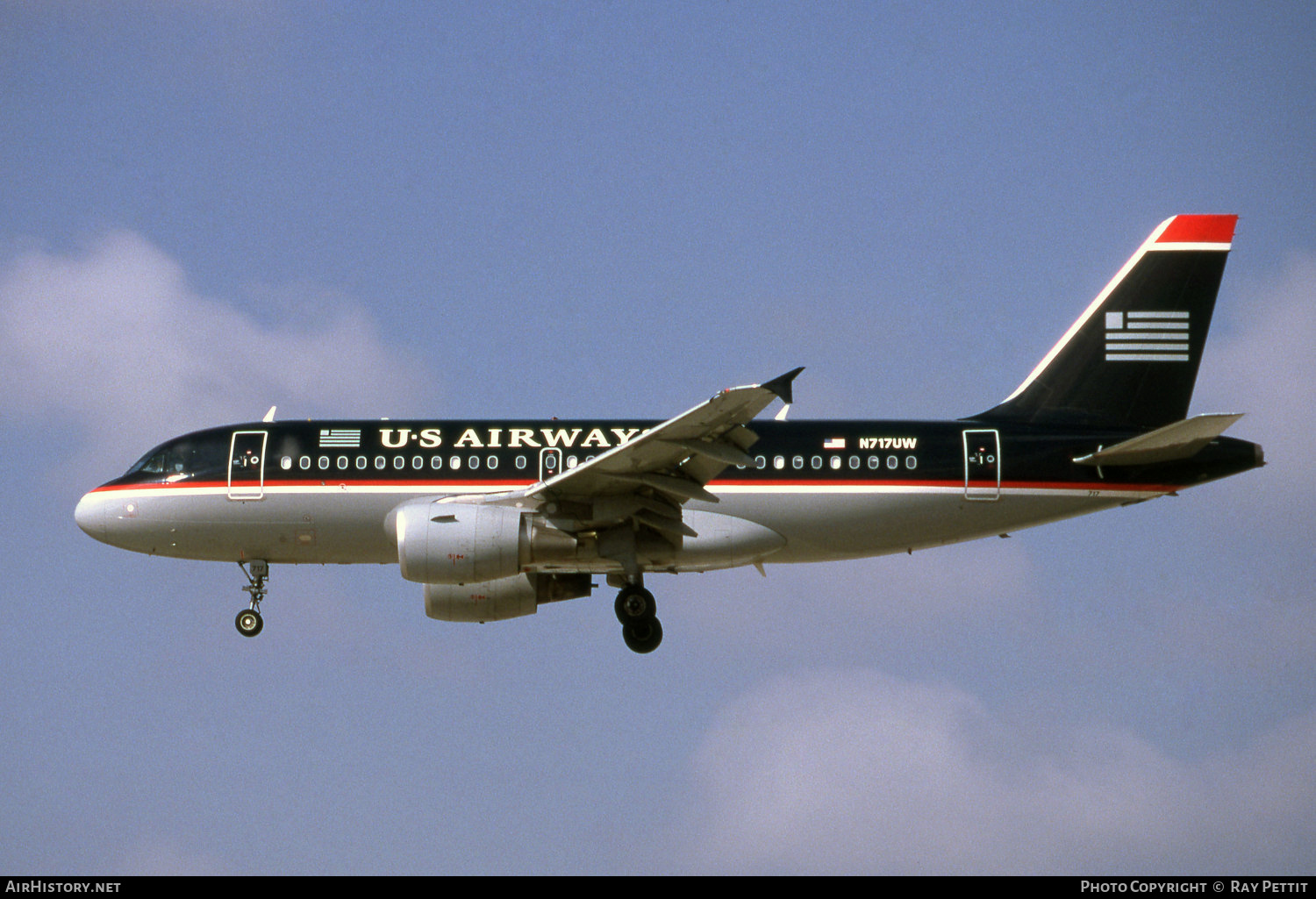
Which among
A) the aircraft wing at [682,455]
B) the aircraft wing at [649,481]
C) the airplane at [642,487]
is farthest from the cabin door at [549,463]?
the aircraft wing at [682,455]

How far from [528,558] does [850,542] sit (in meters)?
6.00

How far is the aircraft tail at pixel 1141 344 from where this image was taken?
32750 mm

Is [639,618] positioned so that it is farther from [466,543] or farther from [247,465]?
[247,465]

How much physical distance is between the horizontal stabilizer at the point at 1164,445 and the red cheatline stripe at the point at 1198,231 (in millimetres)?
5142

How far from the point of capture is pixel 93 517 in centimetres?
3275

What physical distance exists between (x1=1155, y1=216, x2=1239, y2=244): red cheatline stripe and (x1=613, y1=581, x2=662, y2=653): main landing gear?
495 inches

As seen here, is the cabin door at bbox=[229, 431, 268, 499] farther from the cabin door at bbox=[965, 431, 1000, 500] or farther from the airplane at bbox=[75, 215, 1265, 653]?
the cabin door at bbox=[965, 431, 1000, 500]

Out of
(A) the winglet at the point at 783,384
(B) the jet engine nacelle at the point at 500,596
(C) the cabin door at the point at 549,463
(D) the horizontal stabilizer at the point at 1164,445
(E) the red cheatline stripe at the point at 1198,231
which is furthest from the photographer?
(E) the red cheatline stripe at the point at 1198,231

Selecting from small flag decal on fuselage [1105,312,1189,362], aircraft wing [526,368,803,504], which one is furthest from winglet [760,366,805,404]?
small flag decal on fuselage [1105,312,1189,362]

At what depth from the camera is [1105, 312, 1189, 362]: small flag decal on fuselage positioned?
33281 millimetres

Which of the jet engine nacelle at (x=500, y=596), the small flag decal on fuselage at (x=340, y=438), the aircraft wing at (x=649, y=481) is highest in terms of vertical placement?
the small flag decal on fuselage at (x=340, y=438)

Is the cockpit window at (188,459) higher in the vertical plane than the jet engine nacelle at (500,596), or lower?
higher

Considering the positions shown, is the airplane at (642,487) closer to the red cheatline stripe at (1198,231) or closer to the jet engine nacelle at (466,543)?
the jet engine nacelle at (466,543)
